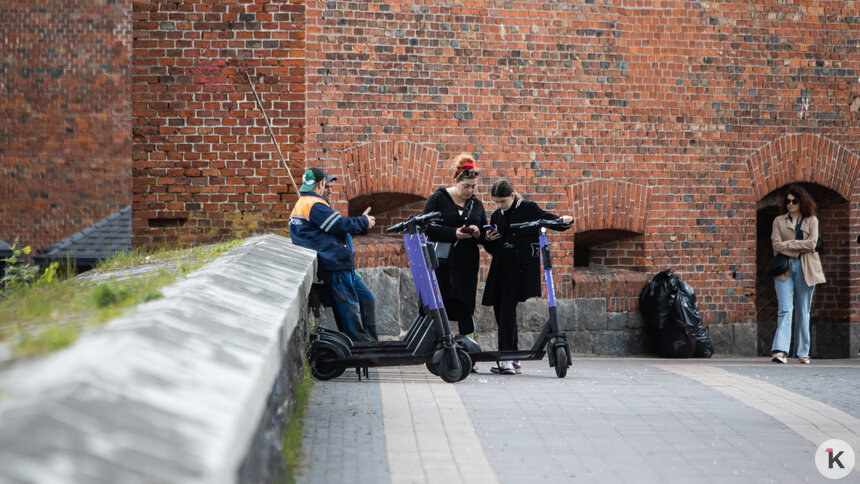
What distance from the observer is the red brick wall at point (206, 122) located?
920 cm

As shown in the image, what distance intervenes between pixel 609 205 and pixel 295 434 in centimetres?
698

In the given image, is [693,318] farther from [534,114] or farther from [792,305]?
[534,114]

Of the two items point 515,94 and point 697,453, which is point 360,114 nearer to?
point 515,94

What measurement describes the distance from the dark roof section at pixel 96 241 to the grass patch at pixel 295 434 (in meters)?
11.1

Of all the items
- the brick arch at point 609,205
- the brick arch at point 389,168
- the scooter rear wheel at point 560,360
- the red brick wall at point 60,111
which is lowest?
the scooter rear wheel at point 560,360

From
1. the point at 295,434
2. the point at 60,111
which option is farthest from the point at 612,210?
the point at 60,111

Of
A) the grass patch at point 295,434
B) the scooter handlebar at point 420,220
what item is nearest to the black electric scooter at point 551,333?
the scooter handlebar at point 420,220

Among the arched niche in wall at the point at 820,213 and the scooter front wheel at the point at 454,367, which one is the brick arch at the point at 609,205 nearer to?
the arched niche in wall at the point at 820,213

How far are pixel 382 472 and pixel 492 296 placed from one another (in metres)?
4.17

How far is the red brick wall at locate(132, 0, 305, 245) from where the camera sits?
920 cm

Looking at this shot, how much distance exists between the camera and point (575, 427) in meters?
5.34

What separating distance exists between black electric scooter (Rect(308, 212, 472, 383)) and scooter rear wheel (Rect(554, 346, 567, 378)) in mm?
892

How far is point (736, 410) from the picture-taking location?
19.9 feet

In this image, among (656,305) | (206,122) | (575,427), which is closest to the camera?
(575,427)
